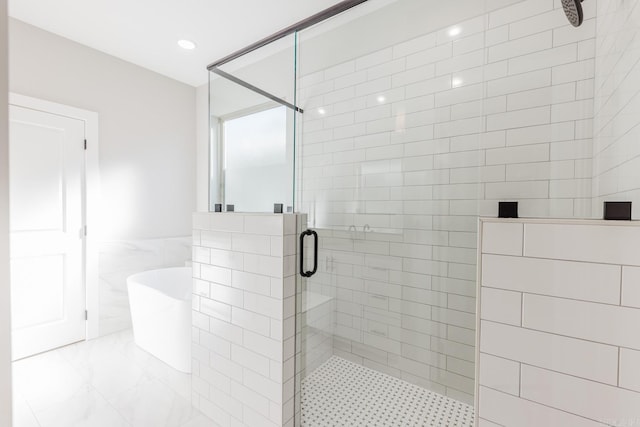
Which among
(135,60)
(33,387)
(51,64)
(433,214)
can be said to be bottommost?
(33,387)

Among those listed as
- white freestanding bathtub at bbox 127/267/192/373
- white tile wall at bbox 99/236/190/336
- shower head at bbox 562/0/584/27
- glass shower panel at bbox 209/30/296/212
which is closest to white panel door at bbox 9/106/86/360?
white tile wall at bbox 99/236/190/336

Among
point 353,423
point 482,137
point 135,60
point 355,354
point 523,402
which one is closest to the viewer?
point 523,402

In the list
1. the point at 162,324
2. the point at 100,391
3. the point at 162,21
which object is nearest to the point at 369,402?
the point at 162,324

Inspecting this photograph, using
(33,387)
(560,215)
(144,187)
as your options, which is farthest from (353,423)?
(144,187)

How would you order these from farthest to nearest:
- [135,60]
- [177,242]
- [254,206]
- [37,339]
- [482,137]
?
1. [177,242]
2. [135,60]
3. [37,339]
4. [254,206]
5. [482,137]

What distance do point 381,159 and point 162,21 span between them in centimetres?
221

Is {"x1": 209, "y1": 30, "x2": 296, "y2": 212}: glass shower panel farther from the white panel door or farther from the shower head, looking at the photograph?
the white panel door

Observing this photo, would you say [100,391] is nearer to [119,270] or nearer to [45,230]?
[119,270]

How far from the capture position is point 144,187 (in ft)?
10.5

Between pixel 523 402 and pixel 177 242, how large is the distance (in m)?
3.57

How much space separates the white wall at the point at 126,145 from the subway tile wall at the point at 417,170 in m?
2.35

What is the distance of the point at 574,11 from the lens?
842mm

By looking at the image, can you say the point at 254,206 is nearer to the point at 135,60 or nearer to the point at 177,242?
the point at 177,242

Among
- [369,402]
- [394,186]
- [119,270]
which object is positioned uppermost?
[394,186]
